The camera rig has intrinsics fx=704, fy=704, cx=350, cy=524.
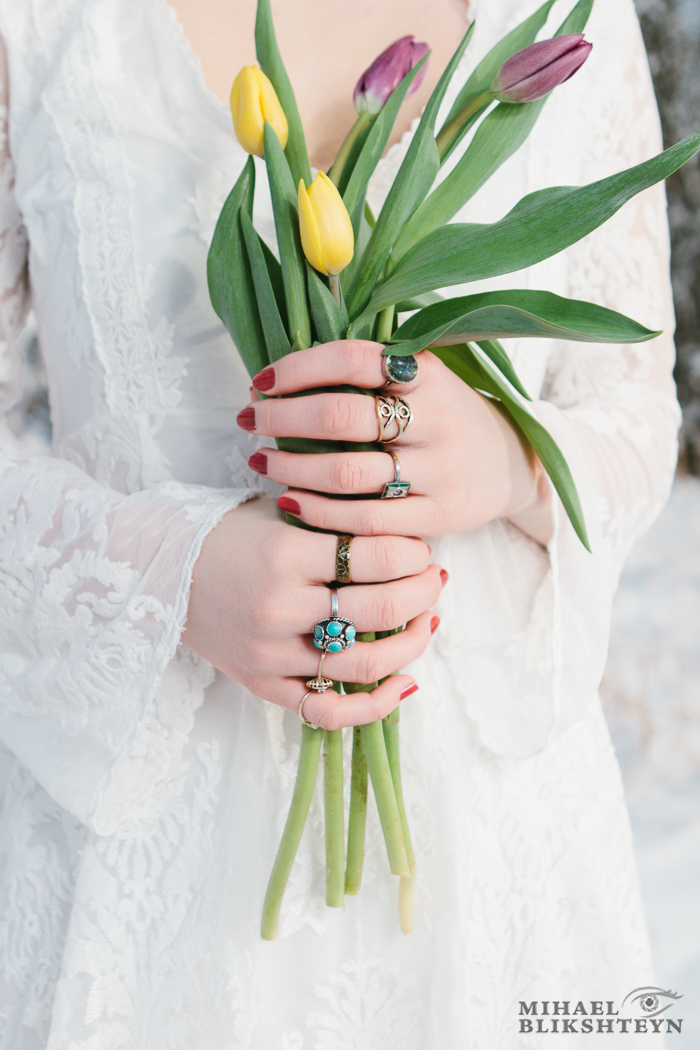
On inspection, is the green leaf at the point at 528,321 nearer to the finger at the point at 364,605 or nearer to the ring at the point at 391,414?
the ring at the point at 391,414

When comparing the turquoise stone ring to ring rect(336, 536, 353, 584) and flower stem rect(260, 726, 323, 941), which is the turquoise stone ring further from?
flower stem rect(260, 726, 323, 941)

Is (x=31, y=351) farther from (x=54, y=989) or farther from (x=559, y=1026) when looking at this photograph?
(x=559, y=1026)

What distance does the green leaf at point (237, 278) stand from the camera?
47cm

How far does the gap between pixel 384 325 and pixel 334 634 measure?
8.1 inches

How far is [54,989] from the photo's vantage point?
57cm

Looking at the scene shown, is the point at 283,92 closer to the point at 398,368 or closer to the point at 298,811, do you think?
the point at 398,368

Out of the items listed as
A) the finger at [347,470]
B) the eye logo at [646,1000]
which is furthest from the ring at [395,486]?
the eye logo at [646,1000]

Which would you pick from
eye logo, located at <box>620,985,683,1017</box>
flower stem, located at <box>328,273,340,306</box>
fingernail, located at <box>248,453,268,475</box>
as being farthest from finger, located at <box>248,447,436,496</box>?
eye logo, located at <box>620,985,683,1017</box>

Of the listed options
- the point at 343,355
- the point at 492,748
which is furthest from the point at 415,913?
the point at 343,355

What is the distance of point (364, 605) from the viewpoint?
1.55ft

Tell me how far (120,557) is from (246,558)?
0.10 m

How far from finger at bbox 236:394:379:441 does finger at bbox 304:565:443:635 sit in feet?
0.34

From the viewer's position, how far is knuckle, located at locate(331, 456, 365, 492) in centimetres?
45

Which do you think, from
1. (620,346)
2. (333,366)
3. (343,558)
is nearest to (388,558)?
(343,558)
